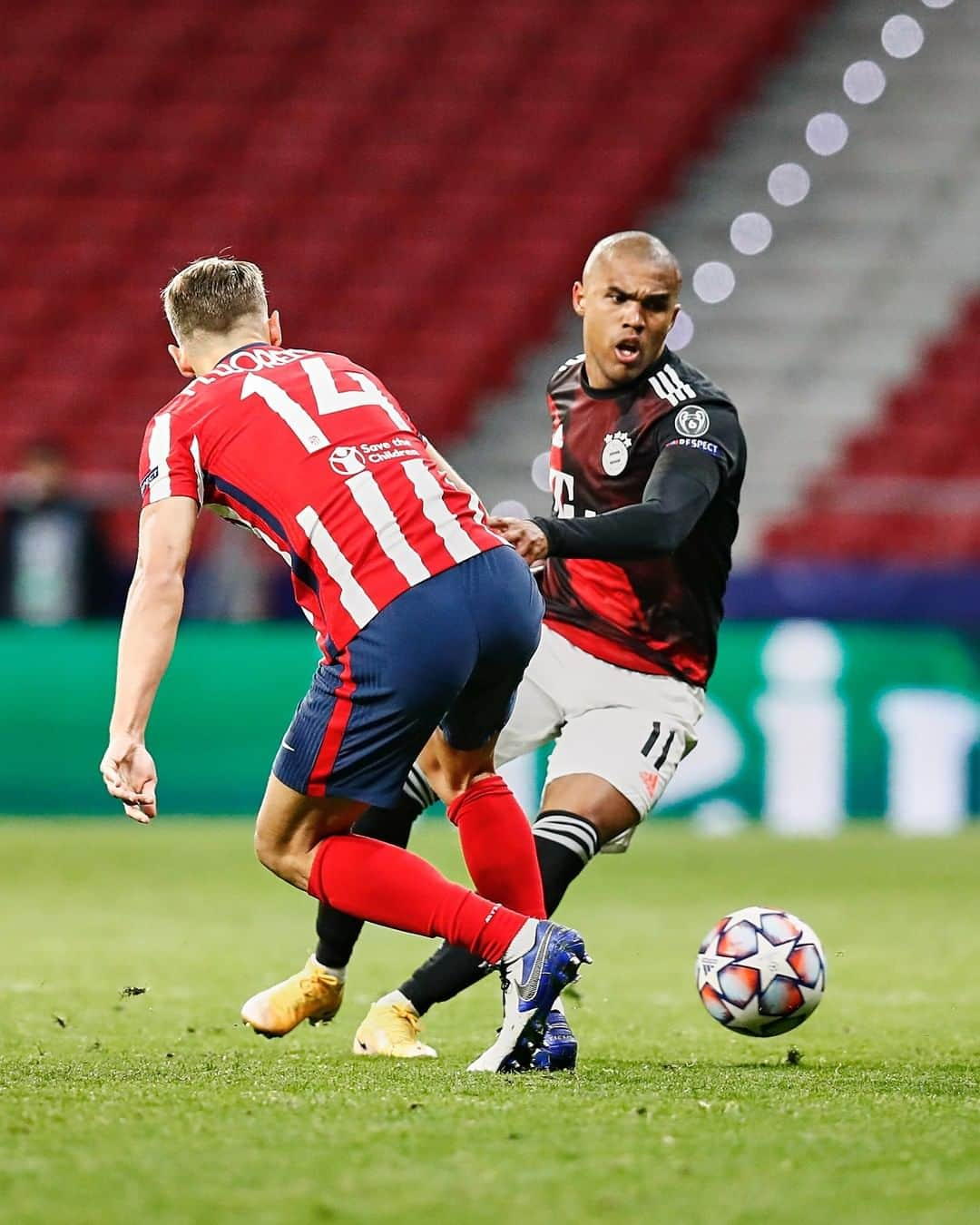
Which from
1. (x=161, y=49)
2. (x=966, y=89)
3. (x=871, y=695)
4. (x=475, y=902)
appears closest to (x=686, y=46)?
(x=966, y=89)

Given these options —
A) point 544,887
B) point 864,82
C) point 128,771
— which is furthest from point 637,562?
point 864,82

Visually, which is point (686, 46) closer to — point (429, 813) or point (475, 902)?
point (429, 813)

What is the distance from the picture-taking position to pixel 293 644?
37.8ft

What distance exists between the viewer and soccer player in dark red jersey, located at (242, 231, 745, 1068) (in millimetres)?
4898

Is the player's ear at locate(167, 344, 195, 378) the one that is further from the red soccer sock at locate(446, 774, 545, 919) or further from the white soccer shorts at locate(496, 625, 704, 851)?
the white soccer shorts at locate(496, 625, 704, 851)

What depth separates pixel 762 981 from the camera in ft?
16.1

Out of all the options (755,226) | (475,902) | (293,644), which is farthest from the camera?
(755,226)

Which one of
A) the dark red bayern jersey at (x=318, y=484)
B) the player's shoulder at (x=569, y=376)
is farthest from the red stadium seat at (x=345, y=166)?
the dark red bayern jersey at (x=318, y=484)

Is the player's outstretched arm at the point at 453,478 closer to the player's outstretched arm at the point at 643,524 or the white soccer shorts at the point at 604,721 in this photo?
the player's outstretched arm at the point at 643,524

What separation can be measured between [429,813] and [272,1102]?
7.89 metres

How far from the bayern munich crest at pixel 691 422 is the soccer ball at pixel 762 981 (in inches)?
47.5

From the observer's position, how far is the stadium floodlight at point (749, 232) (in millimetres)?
16812

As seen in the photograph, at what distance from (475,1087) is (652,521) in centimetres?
135

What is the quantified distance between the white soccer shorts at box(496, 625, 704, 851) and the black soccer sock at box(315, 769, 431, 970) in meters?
0.30
